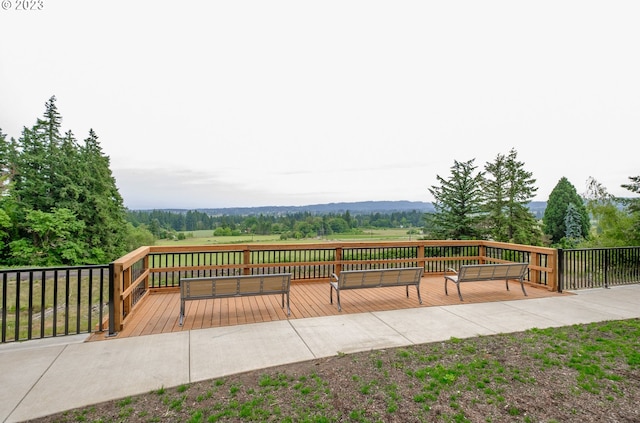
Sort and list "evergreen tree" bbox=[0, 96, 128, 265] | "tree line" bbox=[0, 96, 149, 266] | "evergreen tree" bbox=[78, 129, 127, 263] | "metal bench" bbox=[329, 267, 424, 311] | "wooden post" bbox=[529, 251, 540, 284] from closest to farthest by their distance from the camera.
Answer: "metal bench" bbox=[329, 267, 424, 311]
"wooden post" bbox=[529, 251, 540, 284]
"tree line" bbox=[0, 96, 149, 266]
"evergreen tree" bbox=[0, 96, 128, 265]
"evergreen tree" bbox=[78, 129, 127, 263]

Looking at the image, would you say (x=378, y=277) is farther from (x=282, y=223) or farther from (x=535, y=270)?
(x=282, y=223)

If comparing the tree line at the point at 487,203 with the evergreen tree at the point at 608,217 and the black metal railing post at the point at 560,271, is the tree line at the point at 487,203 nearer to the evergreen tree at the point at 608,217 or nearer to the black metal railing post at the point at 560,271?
the evergreen tree at the point at 608,217

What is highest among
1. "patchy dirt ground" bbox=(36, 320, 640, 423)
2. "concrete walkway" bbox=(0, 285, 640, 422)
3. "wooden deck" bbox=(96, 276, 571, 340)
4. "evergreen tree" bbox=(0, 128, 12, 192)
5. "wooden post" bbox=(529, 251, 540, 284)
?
"evergreen tree" bbox=(0, 128, 12, 192)

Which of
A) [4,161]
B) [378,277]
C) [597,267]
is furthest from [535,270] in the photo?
[4,161]

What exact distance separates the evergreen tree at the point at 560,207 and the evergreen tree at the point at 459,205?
19.9m

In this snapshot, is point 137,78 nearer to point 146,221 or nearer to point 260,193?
point 260,193

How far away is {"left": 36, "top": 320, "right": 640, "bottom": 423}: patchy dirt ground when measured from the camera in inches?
93.0

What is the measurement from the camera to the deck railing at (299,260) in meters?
5.51

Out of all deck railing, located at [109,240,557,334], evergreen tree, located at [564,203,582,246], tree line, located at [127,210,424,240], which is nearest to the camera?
deck railing, located at [109,240,557,334]

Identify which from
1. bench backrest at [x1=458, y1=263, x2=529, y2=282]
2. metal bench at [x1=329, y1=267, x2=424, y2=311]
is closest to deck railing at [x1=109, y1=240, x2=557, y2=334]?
bench backrest at [x1=458, y1=263, x2=529, y2=282]

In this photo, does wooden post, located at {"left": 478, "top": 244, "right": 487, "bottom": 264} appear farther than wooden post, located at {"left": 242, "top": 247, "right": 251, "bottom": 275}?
Yes

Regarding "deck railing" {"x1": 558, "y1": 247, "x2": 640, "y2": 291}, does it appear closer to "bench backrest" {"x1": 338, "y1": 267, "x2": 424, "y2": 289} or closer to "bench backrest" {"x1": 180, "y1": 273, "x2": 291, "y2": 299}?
"bench backrest" {"x1": 338, "y1": 267, "x2": 424, "y2": 289}

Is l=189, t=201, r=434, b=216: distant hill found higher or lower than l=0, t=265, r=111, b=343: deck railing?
higher

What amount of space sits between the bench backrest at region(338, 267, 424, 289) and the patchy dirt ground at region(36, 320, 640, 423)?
178 centimetres
